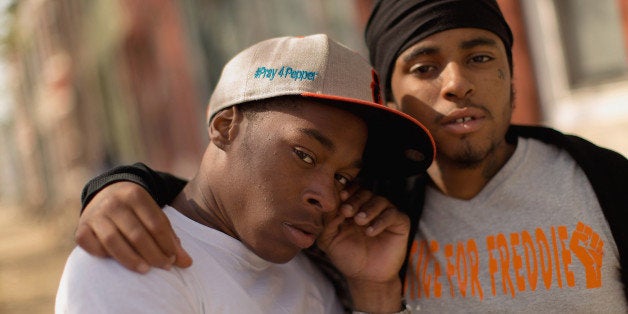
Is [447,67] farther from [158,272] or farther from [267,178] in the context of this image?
[158,272]

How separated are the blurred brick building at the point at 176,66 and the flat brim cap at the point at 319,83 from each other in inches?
142

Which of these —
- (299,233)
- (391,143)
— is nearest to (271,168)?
(299,233)

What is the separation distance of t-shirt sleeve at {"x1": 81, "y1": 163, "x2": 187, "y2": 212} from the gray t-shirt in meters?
0.89

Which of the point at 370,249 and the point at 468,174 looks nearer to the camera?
the point at 370,249

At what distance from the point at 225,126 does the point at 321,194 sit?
369 mm

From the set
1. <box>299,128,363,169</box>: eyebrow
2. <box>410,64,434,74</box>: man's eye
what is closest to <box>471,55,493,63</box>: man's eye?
<box>410,64,434,74</box>: man's eye

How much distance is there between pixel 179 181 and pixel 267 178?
50 centimetres

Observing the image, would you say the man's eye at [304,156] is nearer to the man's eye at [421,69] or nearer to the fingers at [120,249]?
the fingers at [120,249]

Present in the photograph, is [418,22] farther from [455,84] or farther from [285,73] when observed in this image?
[285,73]

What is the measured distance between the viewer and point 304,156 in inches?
69.5

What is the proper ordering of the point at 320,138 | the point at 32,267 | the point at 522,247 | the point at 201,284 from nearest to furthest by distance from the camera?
the point at 201,284
the point at 320,138
the point at 522,247
the point at 32,267

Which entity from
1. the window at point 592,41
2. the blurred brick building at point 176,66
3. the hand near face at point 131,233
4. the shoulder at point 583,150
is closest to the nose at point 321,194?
the hand near face at point 131,233

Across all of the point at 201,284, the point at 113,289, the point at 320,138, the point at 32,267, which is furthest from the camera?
the point at 32,267

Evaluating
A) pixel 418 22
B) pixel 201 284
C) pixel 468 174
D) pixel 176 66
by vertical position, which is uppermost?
pixel 176 66
